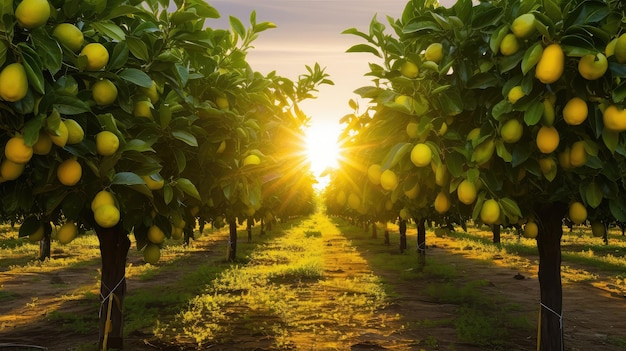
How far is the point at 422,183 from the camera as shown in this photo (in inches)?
139

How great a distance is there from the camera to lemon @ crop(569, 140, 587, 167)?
291 centimetres

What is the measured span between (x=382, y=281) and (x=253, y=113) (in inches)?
486

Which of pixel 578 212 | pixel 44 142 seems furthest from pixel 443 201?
pixel 44 142

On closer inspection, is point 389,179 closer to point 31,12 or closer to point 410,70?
point 410,70

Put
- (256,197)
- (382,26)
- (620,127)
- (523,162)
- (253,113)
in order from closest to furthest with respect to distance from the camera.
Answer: (620,127), (523,162), (382,26), (256,197), (253,113)

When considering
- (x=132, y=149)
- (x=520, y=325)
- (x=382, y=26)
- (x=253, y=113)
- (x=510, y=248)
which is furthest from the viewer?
(x=510, y=248)

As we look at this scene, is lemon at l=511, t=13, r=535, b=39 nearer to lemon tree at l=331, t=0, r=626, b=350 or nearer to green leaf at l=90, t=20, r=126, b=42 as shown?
lemon tree at l=331, t=0, r=626, b=350

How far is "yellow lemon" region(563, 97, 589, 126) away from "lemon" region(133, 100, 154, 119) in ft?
8.11

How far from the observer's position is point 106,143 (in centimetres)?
256

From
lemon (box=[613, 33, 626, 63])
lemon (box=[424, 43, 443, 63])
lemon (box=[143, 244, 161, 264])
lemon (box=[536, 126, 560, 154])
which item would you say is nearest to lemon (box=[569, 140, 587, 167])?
lemon (box=[536, 126, 560, 154])

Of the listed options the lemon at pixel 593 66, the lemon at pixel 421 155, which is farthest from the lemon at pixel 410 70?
the lemon at pixel 593 66

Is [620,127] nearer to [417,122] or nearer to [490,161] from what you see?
[490,161]

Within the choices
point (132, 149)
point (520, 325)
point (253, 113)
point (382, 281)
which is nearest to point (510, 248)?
point (382, 281)

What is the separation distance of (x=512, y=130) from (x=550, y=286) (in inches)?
169
